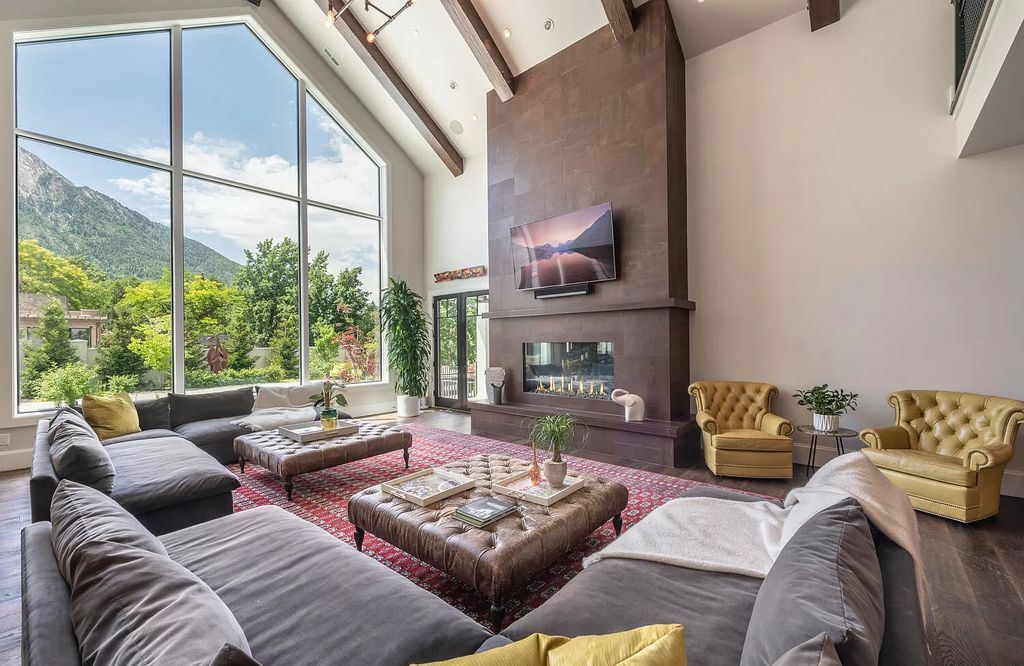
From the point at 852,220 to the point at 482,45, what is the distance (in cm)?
450

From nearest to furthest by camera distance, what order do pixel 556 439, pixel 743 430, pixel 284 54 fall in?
pixel 556 439 < pixel 743 430 < pixel 284 54

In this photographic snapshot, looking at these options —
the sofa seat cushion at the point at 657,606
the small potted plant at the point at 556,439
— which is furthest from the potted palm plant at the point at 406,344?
the sofa seat cushion at the point at 657,606

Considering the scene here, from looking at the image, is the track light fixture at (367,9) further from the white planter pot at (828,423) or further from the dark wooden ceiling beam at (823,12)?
the white planter pot at (828,423)

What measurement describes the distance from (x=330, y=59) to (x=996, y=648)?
8788 millimetres

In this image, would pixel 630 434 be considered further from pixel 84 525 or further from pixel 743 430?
pixel 84 525

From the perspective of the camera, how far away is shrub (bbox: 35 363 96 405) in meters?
4.56

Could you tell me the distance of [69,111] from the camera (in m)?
4.82

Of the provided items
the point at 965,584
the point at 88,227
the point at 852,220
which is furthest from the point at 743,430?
the point at 88,227

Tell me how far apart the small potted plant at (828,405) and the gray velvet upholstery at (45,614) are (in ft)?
14.8

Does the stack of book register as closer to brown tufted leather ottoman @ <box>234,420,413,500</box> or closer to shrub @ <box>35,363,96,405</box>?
brown tufted leather ottoman @ <box>234,420,413,500</box>

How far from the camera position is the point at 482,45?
17.7 feet

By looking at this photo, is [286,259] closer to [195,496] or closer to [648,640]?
[195,496]

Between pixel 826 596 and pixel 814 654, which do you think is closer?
pixel 814 654

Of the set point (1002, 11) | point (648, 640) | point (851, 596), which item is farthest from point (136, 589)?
point (1002, 11)
